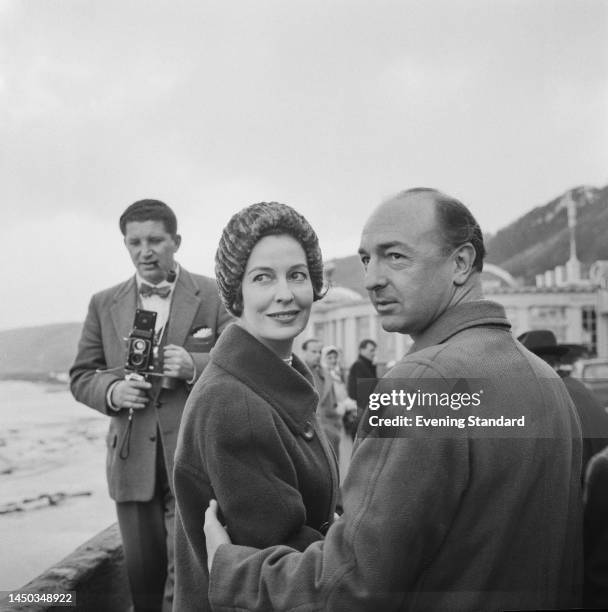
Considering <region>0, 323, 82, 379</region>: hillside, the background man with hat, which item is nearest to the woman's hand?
the background man with hat

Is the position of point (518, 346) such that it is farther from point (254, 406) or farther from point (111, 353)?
point (111, 353)

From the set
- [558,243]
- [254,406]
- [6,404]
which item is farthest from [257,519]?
[558,243]

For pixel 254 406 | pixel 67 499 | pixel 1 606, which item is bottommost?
pixel 1 606

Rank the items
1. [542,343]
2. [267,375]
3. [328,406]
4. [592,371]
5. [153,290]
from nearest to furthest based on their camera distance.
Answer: [267,375], [153,290], [542,343], [592,371], [328,406]

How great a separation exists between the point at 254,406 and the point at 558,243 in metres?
1.34

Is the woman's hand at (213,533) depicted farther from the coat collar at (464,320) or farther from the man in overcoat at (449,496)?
the coat collar at (464,320)

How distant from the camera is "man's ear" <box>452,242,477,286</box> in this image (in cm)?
122

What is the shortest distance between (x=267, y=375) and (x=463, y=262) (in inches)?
15.0

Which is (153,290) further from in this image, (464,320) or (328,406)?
(328,406)

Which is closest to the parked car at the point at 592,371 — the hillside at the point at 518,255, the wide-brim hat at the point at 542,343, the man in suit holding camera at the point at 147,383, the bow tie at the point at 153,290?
the wide-brim hat at the point at 542,343

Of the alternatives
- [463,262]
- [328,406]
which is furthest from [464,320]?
[328,406]

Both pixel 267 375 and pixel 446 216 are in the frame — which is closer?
pixel 446 216

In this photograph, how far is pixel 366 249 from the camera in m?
1.29

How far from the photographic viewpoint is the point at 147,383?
7.07 ft
